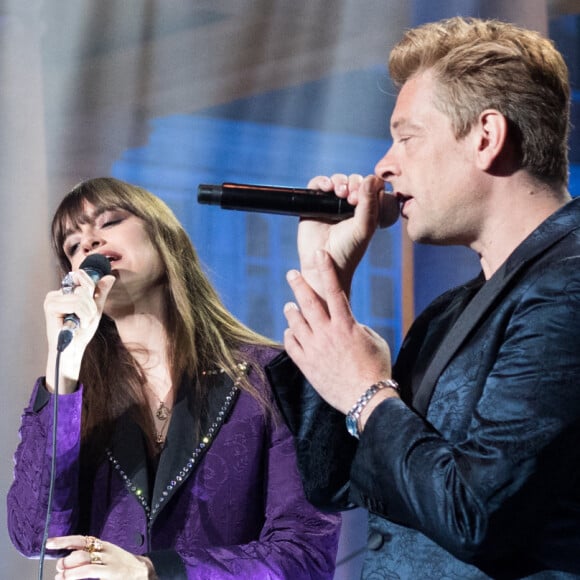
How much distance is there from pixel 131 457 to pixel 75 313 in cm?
33

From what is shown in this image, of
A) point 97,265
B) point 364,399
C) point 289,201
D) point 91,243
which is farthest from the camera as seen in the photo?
point 91,243

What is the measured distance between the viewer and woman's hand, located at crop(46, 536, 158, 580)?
1722mm

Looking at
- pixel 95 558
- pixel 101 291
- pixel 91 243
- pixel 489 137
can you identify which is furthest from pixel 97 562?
pixel 489 137

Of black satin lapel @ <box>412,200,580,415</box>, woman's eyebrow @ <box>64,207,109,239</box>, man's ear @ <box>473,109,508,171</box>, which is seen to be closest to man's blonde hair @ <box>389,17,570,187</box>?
man's ear @ <box>473,109,508,171</box>

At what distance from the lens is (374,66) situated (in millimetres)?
2953

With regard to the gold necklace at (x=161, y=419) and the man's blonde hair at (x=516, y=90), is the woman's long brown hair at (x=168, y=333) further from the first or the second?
the man's blonde hair at (x=516, y=90)

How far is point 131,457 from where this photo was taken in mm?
1979

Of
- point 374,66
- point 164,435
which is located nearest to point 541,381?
point 164,435

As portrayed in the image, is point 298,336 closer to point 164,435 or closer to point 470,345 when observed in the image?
point 470,345

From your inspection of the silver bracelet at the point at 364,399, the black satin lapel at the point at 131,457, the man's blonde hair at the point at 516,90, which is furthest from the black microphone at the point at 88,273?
the man's blonde hair at the point at 516,90

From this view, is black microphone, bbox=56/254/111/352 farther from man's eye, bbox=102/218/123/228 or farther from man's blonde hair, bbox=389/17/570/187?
man's blonde hair, bbox=389/17/570/187

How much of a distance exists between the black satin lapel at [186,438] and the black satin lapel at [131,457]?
0.03 metres

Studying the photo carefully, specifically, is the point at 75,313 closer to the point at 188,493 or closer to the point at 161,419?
the point at 161,419

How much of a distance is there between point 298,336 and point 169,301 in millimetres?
909
